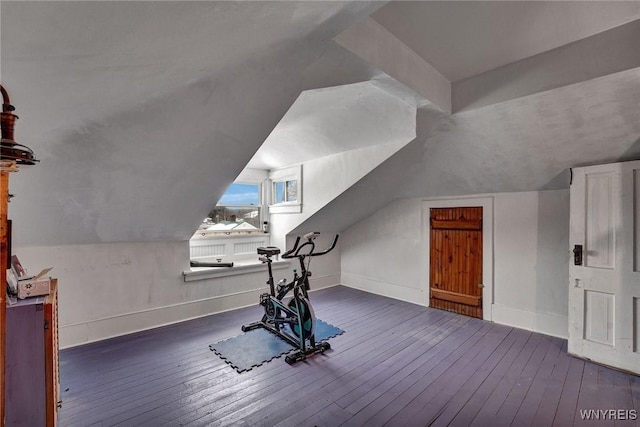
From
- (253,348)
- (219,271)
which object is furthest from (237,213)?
(253,348)

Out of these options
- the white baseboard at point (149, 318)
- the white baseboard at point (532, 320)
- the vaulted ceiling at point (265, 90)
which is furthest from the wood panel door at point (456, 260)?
the white baseboard at point (149, 318)

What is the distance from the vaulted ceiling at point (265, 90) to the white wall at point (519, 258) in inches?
14.5

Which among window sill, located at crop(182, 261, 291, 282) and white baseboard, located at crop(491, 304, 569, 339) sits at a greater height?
window sill, located at crop(182, 261, 291, 282)

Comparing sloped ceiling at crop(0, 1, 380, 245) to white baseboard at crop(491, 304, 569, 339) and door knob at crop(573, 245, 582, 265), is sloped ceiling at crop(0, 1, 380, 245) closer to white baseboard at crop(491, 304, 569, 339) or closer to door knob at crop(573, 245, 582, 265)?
door knob at crop(573, 245, 582, 265)

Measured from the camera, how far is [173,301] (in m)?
3.59

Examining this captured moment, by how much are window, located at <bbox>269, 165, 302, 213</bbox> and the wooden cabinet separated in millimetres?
3367

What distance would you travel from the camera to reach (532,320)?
3.38m

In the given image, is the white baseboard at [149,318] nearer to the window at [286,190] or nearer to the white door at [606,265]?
the window at [286,190]

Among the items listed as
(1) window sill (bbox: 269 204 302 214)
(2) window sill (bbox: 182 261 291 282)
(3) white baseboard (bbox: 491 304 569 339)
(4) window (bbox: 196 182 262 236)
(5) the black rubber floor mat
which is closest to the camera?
(5) the black rubber floor mat

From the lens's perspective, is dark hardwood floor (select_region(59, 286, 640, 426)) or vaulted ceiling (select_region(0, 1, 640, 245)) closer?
vaulted ceiling (select_region(0, 1, 640, 245))

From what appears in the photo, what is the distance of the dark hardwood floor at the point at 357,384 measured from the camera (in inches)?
76.9

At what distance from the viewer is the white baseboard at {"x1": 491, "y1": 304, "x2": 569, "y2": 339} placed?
318 centimetres

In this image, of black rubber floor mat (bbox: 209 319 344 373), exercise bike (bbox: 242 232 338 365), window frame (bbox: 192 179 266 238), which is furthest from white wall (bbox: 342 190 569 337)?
window frame (bbox: 192 179 266 238)

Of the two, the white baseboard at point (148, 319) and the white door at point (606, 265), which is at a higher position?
the white door at point (606, 265)
